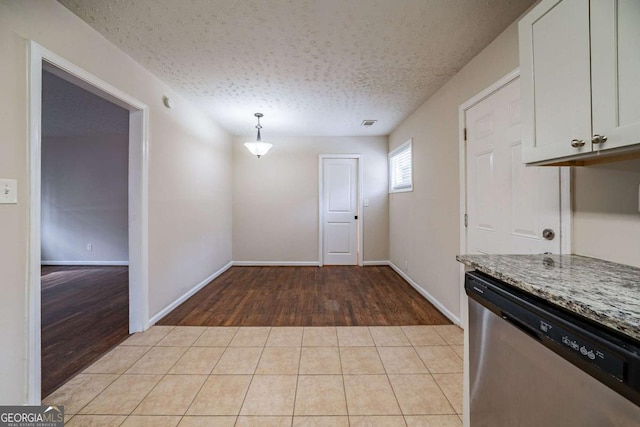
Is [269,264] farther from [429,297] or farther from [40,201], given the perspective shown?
[40,201]

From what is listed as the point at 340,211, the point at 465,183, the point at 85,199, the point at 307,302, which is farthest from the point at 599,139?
the point at 85,199

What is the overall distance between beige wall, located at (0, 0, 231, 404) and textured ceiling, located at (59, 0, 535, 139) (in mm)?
183

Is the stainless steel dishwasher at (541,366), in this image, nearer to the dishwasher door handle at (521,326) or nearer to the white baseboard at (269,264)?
the dishwasher door handle at (521,326)

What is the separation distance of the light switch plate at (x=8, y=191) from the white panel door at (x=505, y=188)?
2973 millimetres

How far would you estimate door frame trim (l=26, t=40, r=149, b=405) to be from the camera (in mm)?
1435

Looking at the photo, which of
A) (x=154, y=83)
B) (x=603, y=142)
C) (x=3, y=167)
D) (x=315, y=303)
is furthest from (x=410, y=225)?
(x=3, y=167)

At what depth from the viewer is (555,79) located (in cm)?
111

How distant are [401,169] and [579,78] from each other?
3.18 m

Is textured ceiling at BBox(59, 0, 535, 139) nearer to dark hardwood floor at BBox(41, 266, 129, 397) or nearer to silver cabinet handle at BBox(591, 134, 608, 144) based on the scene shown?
silver cabinet handle at BBox(591, 134, 608, 144)

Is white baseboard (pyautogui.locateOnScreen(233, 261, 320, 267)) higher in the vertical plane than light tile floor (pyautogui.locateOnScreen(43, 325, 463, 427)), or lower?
higher

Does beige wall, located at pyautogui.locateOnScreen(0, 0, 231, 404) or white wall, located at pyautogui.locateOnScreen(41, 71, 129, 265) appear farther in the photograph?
white wall, located at pyautogui.locateOnScreen(41, 71, 129, 265)

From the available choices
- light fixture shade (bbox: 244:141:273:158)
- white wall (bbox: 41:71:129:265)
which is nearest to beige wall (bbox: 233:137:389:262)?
light fixture shade (bbox: 244:141:273:158)

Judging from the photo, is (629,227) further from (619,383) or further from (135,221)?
Answer: (135,221)

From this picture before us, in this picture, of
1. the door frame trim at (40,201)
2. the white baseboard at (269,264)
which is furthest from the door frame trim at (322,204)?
the door frame trim at (40,201)
